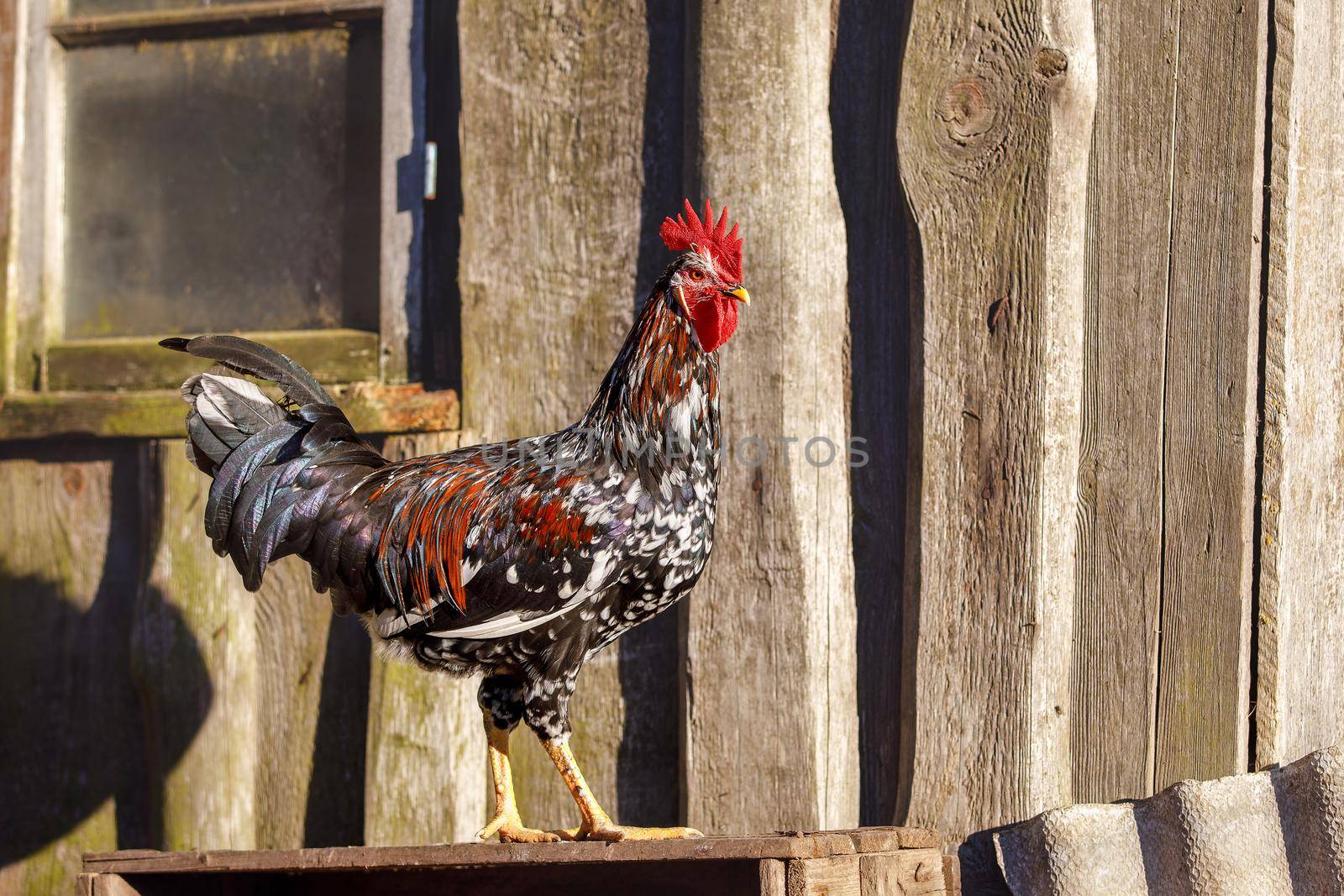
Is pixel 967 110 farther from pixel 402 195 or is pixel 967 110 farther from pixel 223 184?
pixel 223 184

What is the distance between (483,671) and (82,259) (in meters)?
2.06

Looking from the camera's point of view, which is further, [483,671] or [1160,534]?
[1160,534]

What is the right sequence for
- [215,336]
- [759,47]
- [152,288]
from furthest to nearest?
[152,288] < [759,47] < [215,336]

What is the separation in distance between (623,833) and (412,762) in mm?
898

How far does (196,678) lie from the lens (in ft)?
10.9

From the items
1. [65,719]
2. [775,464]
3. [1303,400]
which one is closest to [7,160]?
[65,719]

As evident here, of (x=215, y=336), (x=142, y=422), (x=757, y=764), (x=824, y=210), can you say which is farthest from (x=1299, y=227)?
(x=142, y=422)

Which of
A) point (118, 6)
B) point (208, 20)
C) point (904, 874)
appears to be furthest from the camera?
point (118, 6)

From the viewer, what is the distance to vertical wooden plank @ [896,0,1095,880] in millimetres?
2875

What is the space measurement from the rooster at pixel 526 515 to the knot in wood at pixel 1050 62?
901 millimetres

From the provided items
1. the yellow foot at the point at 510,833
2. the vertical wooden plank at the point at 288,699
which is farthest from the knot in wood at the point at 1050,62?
the vertical wooden plank at the point at 288,699

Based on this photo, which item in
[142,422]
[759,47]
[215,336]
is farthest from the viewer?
[142,422]

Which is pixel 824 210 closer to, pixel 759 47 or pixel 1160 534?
pixel 759 47

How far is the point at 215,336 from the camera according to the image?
2.57 meters
